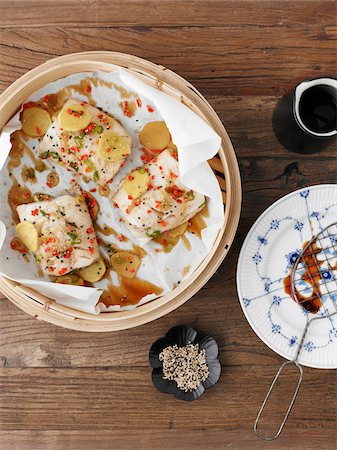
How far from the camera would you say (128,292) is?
226 centimetres

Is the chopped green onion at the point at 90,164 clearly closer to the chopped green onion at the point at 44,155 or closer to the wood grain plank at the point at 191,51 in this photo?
the chopped green onion at the point at 44,155

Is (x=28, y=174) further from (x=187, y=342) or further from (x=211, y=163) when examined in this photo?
(x=187, y=342)

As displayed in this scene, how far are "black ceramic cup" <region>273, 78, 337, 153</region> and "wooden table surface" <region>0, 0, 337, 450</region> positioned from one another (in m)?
0.15

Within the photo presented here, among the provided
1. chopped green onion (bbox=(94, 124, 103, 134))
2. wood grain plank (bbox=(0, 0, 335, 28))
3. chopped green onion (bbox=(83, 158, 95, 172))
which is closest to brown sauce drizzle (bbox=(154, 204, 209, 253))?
chopped green onion (bbox=(83, 158, 95, 172))

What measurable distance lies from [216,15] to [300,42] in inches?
15.5

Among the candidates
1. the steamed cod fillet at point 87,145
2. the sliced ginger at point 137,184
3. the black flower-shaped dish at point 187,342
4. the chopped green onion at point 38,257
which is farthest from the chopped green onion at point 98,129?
the black flower-shaped dish at point 187,342

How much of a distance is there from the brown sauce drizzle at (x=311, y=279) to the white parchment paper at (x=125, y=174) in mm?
398

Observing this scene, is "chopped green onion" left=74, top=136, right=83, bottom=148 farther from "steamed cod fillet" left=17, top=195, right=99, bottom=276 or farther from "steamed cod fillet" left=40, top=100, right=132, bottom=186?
"steamed cod fillet" left=17, top=195, right=99, bottom=276

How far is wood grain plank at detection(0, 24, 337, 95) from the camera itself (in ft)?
7.63

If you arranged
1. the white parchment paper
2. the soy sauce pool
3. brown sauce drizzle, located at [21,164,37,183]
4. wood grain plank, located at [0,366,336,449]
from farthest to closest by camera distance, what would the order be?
wood grain plank, located at [0,366,336,449] → brown sauce drizzle, located at [21,164,37,183] → the soy sauce pool → the white parchment paper

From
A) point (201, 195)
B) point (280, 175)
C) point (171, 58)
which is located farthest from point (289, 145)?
point (171, 58)

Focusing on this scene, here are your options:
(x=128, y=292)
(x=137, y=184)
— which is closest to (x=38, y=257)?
(x=128, y=292)

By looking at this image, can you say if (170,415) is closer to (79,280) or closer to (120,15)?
(79,280)

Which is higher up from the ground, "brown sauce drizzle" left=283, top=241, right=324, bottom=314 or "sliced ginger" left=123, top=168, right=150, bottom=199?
"sliced ginger" left=123, top=168, right=150, bottom=199
